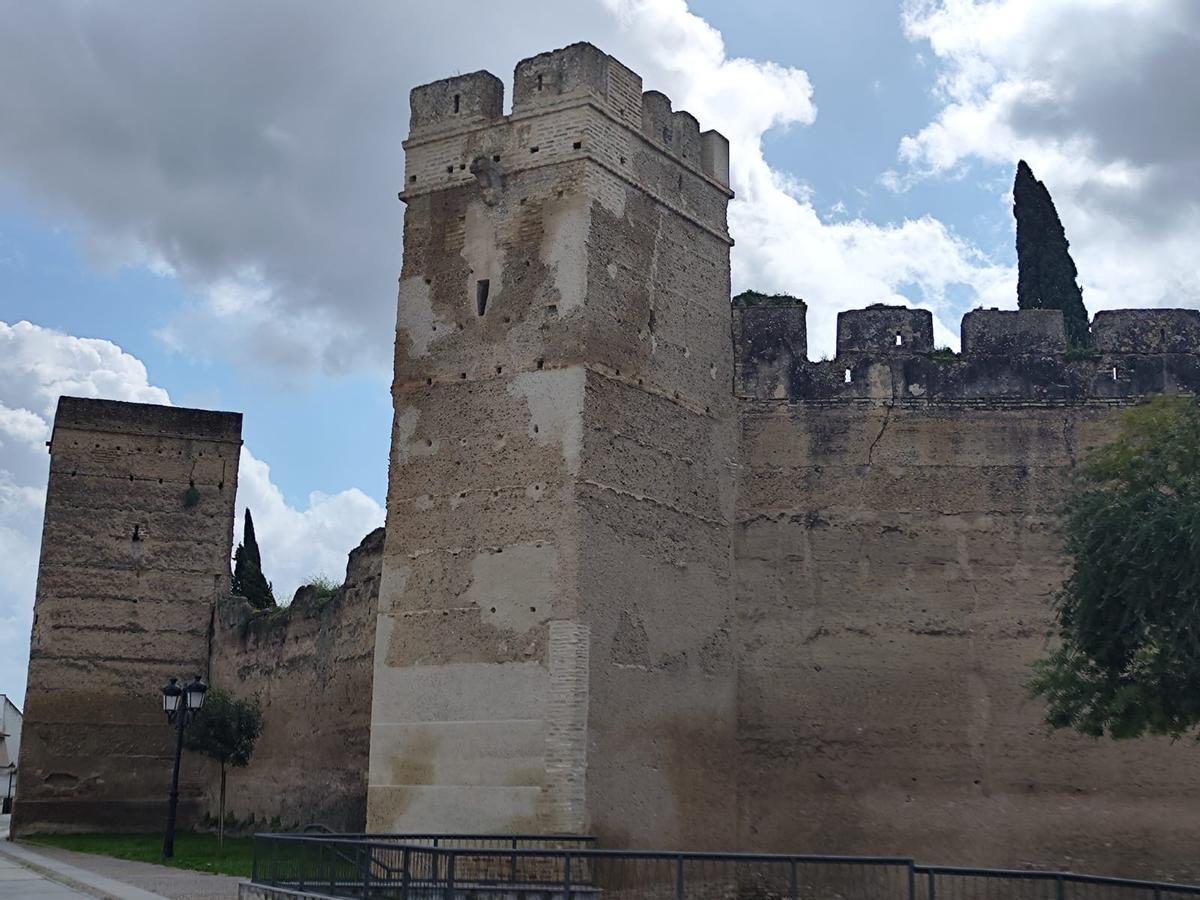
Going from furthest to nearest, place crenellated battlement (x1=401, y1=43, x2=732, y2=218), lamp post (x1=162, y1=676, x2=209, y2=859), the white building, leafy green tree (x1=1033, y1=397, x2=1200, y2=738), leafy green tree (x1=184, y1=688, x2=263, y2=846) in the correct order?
the white building, leafy green tree (x1=184, y1=688, x2=263, y2=846), lamp post (x1=162, y1=676, x2=209, y2=859), crenellated battlement (x1=401, y1=43, x2=732, y2=218), leafy green tree (x1=1033, y1=397, x2=1200, y2=738)

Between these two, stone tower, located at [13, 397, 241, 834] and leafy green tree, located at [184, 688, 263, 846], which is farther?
stone tower, located at [13, 397, 241, 834]

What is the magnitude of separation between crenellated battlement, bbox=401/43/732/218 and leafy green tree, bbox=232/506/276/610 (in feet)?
53.1

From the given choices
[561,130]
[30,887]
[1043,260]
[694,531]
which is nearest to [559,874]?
[694,531]

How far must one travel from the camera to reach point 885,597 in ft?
51.1

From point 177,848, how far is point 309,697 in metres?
2.69

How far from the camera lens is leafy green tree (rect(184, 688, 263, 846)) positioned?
2184cm

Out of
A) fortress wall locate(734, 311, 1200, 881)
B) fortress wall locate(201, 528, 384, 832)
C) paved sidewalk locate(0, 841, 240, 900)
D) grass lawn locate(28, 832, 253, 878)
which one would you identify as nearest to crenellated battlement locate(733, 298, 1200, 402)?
fortress wall locate(734, 311, 1200, 881)

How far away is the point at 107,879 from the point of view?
15.3 metres

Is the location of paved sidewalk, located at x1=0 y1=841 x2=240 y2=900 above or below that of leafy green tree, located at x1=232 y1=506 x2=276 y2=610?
below

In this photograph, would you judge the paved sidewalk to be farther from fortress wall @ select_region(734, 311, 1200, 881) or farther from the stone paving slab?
fortress wall @ select_region(734, 311, 1200, 881)

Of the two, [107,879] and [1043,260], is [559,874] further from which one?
[1043,260]

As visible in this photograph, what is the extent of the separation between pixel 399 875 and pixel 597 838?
9.20 feet

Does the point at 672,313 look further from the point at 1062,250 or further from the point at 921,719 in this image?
the point at 1062,250

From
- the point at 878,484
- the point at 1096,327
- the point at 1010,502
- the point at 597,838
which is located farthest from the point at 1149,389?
the point at 597,838
